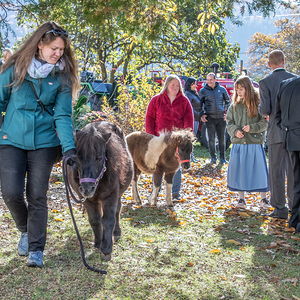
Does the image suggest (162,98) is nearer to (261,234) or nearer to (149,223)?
(149,223)

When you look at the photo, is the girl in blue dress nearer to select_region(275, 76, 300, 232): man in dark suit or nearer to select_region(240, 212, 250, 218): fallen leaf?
select_region(240, 212, 250, 218): fallen leaf

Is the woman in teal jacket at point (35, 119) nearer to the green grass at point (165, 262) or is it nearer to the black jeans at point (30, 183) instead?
the black jeans at point (30, 183)

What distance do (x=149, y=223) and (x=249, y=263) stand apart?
191 centimetres

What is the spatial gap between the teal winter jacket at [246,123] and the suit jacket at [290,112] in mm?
1163

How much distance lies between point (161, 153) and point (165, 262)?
8.99 feet

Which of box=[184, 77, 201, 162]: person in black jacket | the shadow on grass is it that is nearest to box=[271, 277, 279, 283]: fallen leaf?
the shadow on grass

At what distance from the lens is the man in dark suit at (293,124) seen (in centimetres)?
524

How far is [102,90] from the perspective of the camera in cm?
1523

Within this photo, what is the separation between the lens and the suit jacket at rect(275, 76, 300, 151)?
524 cm

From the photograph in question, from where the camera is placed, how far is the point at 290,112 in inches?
210

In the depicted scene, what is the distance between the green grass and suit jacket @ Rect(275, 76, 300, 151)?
4.31 feet

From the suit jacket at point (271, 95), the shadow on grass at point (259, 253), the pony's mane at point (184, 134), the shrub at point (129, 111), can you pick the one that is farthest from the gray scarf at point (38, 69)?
the shrub at point (129, 111)

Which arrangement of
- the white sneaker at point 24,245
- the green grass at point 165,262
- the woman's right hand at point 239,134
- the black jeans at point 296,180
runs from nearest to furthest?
1. the green grass at point 165,262
2. the white sneaker at point 24,245
3. the black jeans at point 296,180
4. the woman's right hand at point 239,134

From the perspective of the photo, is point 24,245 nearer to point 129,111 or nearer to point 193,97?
point 129,111
